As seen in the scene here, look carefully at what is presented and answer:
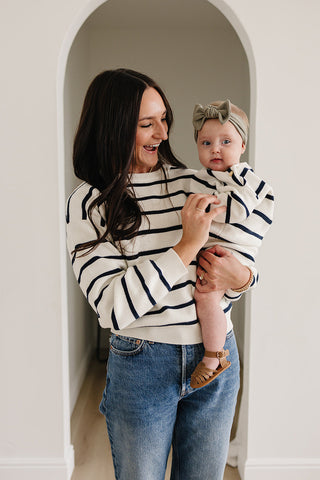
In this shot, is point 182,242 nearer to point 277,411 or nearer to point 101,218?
point 101,218

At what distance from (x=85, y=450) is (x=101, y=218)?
1870mm

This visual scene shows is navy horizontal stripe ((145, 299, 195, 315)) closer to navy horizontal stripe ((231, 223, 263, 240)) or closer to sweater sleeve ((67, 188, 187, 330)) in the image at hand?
sweater sleeve ((67, 188, 187, 330))

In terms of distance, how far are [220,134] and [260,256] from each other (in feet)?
3.21

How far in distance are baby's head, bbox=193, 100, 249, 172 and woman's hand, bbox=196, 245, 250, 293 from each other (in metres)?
0.23

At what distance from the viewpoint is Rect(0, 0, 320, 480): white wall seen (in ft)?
6.36

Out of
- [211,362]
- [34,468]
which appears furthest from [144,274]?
[34,468]

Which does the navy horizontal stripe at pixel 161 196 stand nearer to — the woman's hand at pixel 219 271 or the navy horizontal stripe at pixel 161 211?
the navy horizontal stripe at pixel 161 211

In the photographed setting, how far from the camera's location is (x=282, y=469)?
7.08ft

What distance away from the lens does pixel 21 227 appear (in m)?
2.04

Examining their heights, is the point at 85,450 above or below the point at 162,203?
below

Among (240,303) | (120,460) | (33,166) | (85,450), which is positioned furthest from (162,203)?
(240,303)

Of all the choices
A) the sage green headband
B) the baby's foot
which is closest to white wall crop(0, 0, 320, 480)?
the sage green headband

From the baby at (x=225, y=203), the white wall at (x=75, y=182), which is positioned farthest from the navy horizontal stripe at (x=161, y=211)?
the white wall at (x=75, y=182)

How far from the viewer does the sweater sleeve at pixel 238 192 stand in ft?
3.67
